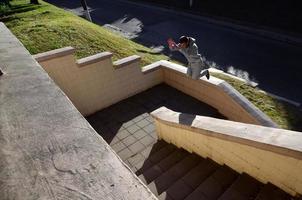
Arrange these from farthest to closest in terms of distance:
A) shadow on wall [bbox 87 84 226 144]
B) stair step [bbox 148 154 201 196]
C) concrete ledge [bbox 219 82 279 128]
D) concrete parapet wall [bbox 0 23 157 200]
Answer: shadow on wall [bbox 87 84 226 144] < concrete ledge [bbox 219 82 279 128] < stair step [bbox 148 154 201 196] < concrete parapet wall [bbox 0 23 157 200]

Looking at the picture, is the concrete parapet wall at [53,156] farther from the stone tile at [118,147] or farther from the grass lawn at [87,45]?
the grass lawn at [87,45]

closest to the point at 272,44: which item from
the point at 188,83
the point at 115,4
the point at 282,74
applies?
the point at 282,74

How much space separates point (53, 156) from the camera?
152cm

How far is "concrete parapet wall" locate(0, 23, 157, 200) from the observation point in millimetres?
1298

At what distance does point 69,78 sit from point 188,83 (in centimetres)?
355

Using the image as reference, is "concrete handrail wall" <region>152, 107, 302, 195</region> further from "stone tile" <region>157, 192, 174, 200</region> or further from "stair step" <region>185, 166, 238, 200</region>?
"stone tile" <region>157, 192, 174, 200</region>

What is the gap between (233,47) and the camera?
15.5 metres

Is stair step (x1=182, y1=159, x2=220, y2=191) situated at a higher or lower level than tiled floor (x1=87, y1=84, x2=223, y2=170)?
higher

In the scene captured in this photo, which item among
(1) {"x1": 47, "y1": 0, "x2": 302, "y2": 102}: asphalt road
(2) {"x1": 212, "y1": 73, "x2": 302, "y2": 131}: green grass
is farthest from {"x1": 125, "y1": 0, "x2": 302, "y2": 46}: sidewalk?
(2) {"x1": 212, "y1": 73, "x2": 302, "y2": 131}: green grass

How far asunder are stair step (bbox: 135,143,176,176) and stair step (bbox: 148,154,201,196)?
2.22 ft

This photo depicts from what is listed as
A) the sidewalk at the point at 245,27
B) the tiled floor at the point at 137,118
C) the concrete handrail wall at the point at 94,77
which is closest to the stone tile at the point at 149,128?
the tiled floor at the point at 137,118

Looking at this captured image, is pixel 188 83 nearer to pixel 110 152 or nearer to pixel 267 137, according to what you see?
pixel 267 137

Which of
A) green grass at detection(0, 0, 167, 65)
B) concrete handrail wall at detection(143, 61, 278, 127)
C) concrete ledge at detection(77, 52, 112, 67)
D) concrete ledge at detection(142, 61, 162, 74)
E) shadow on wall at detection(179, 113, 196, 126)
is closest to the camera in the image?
shadow on wall at detection(179, 113, 196, 126)

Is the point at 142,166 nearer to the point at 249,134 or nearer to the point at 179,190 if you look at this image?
the point at 179,190
